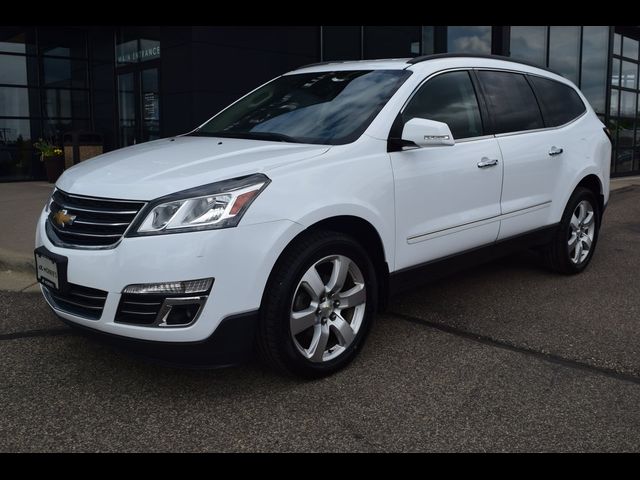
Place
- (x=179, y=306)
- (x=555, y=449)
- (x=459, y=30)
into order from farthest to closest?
(x=459, y=30), (x=179, y=306), (x=555, y=449)

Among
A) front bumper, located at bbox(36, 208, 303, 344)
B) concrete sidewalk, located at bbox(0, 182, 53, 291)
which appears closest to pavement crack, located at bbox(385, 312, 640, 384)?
front bumper, located at bbox(36, 208, 303, 344)

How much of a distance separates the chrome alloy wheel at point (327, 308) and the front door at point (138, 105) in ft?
29.6

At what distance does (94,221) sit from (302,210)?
3.38ft

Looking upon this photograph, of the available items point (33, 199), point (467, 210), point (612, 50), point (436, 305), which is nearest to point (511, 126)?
point (467, 210)

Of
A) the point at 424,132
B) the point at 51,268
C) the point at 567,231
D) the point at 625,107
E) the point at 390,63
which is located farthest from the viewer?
the point at 625,107

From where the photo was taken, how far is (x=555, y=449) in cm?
284

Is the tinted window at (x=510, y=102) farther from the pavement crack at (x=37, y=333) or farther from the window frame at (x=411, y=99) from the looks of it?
the pavement crack at (x=37, y=333)

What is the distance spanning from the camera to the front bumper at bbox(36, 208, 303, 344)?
3.00 metres

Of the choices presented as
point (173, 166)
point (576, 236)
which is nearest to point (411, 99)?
point (173, 166)

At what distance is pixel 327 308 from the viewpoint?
11.6 ft

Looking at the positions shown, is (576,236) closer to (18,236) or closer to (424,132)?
(424,132)

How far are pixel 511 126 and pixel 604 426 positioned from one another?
100 inches

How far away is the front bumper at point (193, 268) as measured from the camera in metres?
3.00

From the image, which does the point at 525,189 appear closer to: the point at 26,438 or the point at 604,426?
the point at 604,426
